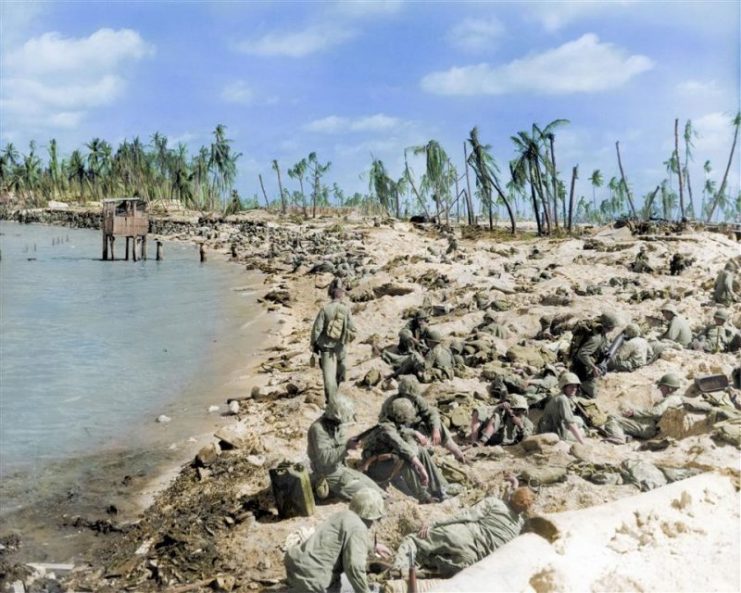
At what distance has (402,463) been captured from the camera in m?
7.79

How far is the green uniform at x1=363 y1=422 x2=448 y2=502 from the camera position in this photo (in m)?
7.74

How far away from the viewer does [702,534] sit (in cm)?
540

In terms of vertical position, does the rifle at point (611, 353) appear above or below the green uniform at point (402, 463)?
above

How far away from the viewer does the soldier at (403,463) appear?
771cm

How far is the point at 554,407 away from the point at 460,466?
1.53 meters

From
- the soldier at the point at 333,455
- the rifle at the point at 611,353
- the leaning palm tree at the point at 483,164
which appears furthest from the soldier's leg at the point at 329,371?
the leaning palm tree at the point at 483,164

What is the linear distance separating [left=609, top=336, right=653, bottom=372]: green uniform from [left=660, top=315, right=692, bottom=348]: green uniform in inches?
53.4

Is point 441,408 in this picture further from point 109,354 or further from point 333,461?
point 109,354

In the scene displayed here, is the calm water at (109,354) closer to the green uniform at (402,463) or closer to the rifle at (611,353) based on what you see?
the green uniform at (402,463)

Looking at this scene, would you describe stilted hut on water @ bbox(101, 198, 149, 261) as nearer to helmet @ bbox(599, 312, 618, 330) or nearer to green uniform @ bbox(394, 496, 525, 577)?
helmet @ bbox(599, 312, 618, 330)

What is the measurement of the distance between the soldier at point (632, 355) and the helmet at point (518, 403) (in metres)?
2.90

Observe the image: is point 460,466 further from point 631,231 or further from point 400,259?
point 631,231

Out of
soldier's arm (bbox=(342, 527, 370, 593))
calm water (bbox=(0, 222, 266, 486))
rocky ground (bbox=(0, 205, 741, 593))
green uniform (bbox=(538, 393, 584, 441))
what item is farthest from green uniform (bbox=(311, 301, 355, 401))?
soldier's arm (bbox=(342, 527, 370, 593))

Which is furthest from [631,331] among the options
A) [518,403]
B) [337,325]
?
[337,325]
